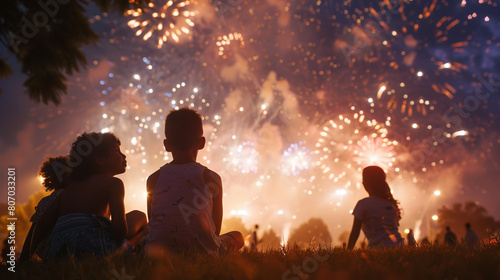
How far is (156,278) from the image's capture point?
2.12m

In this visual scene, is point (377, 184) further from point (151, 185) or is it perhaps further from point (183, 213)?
point (151, 185)

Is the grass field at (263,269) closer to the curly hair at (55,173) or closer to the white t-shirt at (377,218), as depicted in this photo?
the white t-shirt at (377,218)

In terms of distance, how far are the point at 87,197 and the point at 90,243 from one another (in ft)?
1.60

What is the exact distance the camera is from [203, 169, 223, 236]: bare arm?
11.0 ft

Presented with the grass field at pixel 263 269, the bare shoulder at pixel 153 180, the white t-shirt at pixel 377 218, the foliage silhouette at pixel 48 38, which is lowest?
the grass field at pixel 263 269

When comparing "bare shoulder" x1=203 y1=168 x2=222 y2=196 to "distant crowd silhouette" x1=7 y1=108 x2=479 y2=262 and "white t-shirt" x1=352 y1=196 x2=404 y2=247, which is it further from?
"white t-shirt" x1=352 y1=196 x2=404 y2=247

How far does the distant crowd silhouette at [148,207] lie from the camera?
3221mm

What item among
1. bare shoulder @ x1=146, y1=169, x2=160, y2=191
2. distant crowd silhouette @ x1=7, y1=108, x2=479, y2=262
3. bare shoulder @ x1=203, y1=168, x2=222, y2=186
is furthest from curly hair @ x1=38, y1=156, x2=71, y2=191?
bare shoulder @ x1=203, y1=168, x2=222, y2=186

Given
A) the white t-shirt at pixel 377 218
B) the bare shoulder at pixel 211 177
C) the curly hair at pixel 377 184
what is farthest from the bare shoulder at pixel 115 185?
the curly hair at pixel 377 184

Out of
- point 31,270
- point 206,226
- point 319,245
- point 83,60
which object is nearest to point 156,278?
point 206,226

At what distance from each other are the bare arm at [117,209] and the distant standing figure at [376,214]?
10.6 ft

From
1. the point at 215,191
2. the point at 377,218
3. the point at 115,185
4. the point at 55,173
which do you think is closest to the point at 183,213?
the point at 215,191

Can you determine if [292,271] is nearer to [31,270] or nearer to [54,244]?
[31,270]

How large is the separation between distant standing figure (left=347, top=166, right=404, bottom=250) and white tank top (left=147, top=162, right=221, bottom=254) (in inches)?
102
